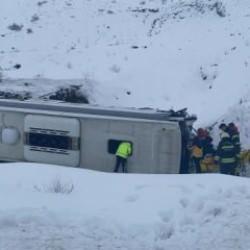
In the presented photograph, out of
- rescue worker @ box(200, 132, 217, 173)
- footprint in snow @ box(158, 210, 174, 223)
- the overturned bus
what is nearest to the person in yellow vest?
the overturned bus

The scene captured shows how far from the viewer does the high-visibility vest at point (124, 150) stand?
17.4 metres

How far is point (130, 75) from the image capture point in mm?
26766

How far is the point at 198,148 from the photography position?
1800cm

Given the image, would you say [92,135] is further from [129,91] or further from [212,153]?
[129,91]

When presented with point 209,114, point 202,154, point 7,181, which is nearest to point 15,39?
point 209,114

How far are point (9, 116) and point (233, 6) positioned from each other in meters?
14.5

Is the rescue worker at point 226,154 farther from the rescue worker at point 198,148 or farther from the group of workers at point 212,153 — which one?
the rescue worker at point 198,148

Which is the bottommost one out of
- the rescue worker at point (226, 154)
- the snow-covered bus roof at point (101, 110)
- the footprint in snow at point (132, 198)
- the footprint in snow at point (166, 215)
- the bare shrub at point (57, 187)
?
the rescue worker at point (226, 154)

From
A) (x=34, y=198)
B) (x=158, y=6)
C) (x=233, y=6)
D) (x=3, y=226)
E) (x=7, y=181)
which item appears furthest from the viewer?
(x=158, y=6)

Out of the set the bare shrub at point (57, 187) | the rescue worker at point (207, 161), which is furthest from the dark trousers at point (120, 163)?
the bare shrub at point (57, 187)

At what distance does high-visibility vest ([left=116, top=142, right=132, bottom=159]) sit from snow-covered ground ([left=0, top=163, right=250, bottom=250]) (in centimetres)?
751

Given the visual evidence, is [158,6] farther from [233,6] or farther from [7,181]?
[7,181]

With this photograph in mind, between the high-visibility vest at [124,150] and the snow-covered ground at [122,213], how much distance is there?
296 inches

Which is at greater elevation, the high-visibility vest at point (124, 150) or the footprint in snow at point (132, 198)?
the footprint in snow at point (132, 198)
